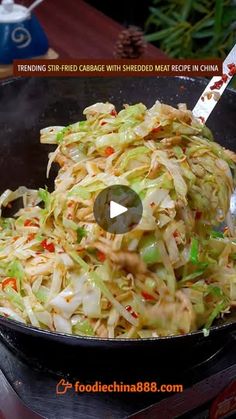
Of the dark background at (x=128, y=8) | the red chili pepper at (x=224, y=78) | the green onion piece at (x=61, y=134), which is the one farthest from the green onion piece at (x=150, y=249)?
the dark background at (x=128, y=8)

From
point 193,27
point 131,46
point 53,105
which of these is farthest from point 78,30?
point 53,105

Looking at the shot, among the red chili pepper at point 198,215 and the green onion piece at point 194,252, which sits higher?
the red chili pepper at point 198,215

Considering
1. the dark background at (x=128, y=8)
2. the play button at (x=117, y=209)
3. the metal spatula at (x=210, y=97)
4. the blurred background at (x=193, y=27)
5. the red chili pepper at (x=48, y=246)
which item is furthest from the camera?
the dark background at (x=128, y=8)

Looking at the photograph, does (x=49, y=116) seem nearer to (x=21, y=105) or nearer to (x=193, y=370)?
(x=21, y=105)

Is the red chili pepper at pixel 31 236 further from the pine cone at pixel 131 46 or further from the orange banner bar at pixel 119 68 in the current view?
the pine cone at pixel 131 46

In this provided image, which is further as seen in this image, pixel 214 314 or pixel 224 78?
pixel 224 78

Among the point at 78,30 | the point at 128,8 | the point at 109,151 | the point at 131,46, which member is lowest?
the point at 128,8

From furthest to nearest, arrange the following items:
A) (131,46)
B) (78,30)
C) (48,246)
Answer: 1. (78,30)
2. (131,46)
3. (48,246)

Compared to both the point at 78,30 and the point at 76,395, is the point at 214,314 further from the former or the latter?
the point at 78,30
